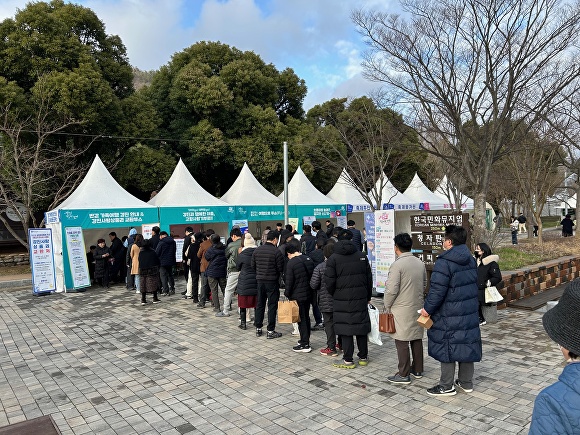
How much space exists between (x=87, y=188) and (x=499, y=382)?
1178 cm

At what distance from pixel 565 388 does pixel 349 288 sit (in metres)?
3.50

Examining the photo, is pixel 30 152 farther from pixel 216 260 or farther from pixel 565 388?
pixel 565 388

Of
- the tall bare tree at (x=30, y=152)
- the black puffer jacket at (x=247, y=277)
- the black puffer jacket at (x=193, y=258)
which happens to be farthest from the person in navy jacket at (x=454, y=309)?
the tall bare tree at (x=30, y=152)

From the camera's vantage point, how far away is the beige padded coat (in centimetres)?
453

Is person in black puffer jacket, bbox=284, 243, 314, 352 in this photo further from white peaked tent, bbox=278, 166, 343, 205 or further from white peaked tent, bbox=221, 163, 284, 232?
white peaked tent, bbox=278, 166, 343, 205

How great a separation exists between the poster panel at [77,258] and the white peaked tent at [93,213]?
65mm

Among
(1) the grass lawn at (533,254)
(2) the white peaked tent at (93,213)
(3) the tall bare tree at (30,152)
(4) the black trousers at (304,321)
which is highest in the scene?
(3) the tall bare tree at (30,152)

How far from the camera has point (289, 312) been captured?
5824 mm

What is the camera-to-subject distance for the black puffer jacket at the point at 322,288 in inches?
218

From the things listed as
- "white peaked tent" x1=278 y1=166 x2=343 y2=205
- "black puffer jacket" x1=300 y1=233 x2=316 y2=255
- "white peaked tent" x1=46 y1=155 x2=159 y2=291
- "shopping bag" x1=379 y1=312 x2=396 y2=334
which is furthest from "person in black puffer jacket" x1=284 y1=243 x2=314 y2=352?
"white peaked tent" x1=278 y1=166 x2=343 y2=205

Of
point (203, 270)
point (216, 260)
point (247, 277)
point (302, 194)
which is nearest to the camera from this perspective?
point (247, 277)

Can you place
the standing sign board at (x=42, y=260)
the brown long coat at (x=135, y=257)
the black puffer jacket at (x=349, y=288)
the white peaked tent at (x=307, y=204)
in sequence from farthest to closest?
the white peaked tent at (x=307, y=204)
the standing sign board at (x=42, y=260)
the brown long coat at (x=135, y=257)
the black puffer jacket at (x=349, y=288)

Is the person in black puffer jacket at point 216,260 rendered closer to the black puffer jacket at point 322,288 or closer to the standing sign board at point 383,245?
the black puffer jacket at point 322,288

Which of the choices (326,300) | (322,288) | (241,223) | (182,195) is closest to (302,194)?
(241,223)
